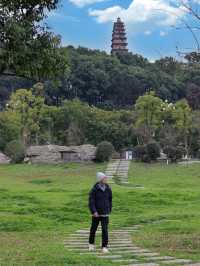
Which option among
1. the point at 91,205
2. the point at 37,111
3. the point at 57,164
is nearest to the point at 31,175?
the point at 57,164

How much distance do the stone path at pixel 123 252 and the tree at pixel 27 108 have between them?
51.5 meters

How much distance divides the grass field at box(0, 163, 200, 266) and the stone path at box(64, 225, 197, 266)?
0.32 meters

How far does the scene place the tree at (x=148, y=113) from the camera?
6825cm

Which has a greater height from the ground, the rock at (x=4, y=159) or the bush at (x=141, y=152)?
the bush at (x=141, y=152)

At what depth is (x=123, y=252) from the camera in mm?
12812

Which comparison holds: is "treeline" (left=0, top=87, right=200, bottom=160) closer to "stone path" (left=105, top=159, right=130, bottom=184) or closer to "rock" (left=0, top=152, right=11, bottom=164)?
"rock" (left=0, top=152, right=11, bottom=164)

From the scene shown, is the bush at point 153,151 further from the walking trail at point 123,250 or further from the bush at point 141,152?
the walking trail at point 123,250

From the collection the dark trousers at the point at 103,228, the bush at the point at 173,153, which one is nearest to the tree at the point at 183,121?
the bush at the point at 173,153

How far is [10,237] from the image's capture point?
54.7 ft

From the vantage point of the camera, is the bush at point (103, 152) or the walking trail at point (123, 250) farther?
the bush at point (103, 152)

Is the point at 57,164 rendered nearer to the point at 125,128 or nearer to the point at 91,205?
the point at 125,128

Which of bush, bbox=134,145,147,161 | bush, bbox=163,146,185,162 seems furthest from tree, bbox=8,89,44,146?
bush, bbox=163,146,185,162

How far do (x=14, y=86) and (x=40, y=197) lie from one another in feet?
283

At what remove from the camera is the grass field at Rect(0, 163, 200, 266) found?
42.5ft
